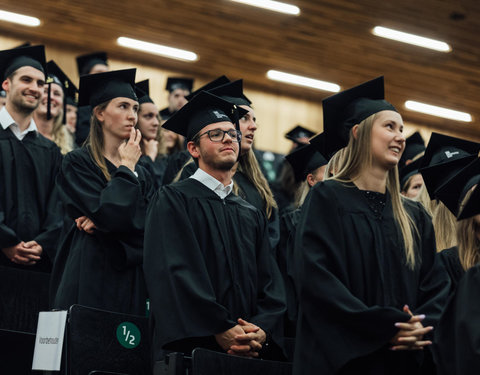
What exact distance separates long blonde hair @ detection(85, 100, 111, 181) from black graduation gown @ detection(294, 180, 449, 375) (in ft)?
5.83

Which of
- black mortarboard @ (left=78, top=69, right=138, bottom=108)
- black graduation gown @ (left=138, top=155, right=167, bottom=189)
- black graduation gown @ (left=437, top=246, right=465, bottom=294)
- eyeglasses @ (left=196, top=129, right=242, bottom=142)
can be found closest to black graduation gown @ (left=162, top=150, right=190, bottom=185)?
black graduation gown @ (left=138, top=155, right=167, bottom=189)

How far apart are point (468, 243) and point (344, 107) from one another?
101 centimetres

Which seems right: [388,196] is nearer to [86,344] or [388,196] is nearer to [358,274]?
[358,274]

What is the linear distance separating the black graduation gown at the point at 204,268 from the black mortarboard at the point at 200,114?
0.42 metres

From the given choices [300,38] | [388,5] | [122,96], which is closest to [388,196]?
[122,96]

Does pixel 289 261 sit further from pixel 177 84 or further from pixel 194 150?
pixel 177 84

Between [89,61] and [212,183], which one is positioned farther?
[89,61]

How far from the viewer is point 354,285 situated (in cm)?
395

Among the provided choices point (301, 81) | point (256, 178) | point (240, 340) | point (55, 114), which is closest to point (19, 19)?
point (55, 114)

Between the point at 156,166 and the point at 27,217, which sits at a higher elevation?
the point at 156,166

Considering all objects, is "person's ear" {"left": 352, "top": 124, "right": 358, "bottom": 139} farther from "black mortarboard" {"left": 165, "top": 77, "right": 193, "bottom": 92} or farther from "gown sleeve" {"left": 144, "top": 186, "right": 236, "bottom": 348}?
"black mortarboard" {"left": 165, "top": 77, "right": 193, "bottom": 92}

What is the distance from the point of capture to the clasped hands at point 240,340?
4.17m

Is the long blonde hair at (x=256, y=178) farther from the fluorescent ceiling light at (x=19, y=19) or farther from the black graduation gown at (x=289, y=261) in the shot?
the fluorescent ceiling light at (x=19, y=19)

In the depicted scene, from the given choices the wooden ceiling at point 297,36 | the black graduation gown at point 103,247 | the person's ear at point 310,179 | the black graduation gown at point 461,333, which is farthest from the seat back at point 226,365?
the wooden ceiling at point 297,36
